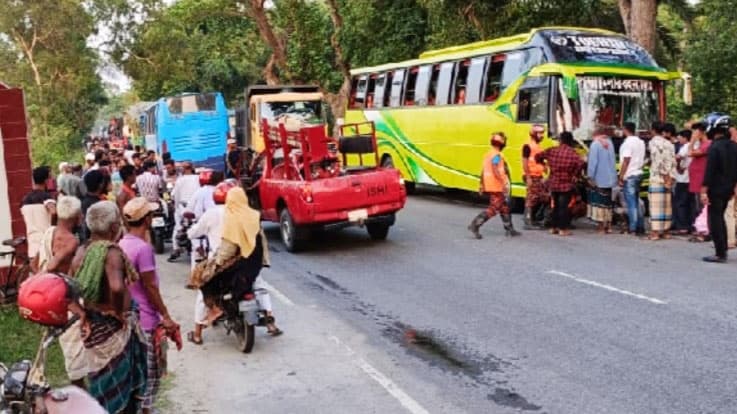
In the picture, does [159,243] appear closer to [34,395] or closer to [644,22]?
[34,395]

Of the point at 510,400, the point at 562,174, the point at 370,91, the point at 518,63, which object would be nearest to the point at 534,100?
the point at 518,63

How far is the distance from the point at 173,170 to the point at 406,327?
7.17 metres

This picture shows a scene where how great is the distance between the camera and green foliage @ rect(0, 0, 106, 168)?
30.7m

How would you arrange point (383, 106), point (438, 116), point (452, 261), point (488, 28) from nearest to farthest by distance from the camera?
point (452, 261) → point (438, 116) → point (383, 106) → point (488, 28)

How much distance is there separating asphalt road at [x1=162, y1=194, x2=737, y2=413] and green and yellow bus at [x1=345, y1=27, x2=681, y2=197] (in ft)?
12.0

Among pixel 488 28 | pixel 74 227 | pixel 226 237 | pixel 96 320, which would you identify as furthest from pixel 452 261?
pixel 488 28

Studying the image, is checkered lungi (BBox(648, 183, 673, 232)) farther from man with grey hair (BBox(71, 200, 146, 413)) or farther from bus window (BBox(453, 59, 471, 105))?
man with grey hair (BBox(71, 200, 146, 413))

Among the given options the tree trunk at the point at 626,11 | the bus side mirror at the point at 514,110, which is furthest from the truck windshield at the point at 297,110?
the tree trunk at the point at 626,11

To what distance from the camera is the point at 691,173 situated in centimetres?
1245

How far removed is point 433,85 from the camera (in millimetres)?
19672

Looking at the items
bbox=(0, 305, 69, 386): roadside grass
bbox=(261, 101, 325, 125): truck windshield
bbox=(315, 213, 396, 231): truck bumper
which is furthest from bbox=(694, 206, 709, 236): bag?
bbox=(261, 101, 325, 125): truck windshield

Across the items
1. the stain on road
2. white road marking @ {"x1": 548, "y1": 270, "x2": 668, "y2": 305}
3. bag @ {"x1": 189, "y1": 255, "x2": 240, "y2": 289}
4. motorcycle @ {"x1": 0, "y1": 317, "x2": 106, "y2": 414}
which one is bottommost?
the stain on road

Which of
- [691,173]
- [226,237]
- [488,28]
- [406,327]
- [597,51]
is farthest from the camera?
[488,28]

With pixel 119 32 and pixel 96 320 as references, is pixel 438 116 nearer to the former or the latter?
pixel 96 320
